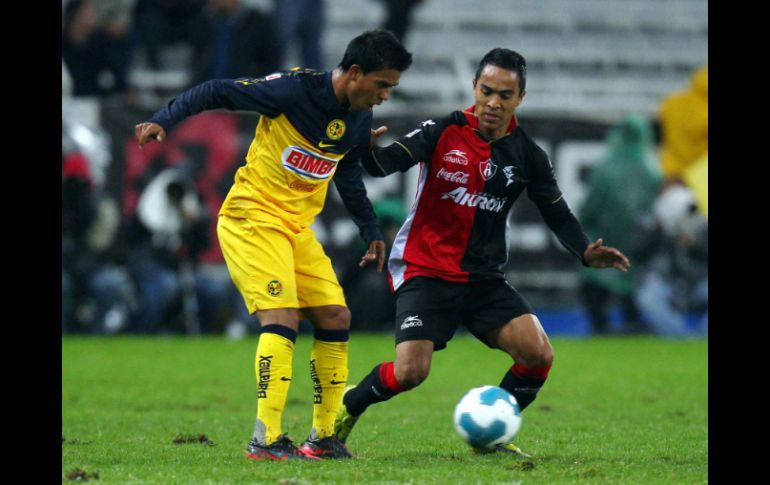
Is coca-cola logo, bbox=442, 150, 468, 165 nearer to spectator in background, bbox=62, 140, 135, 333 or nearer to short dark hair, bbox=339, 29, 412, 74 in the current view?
short dark hair, bbox=339, 29, 412, 74

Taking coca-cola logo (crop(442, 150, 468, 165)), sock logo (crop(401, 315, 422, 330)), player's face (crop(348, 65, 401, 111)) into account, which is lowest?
sock logo (crop(401, 315, 422, 330))

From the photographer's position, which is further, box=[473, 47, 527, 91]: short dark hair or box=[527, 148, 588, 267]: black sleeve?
box=[527, 148, 588, 267]: black sleeve

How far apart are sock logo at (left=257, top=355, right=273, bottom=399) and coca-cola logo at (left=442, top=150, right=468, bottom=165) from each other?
1451 millimetres

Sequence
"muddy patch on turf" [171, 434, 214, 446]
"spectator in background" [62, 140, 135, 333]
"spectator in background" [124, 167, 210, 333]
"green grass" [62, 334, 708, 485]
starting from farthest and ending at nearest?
"spectator in background" [124, 167, 210, 333] < "spectator in background" [62, 140, 135, 333] < "muddy patch on turf" [171, 434, 214, 446] < "green grass" [62, 334, 708, 485]

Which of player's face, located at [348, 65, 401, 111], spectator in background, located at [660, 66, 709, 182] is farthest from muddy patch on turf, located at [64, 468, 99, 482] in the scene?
spectator in background, located at [660, 66, 709, 182]

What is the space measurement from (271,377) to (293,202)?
3.13 feet

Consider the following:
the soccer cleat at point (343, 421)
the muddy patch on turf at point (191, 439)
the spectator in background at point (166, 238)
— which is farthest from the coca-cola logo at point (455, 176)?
the spectator in background at point (166, 238)

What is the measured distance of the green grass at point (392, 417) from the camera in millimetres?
6223

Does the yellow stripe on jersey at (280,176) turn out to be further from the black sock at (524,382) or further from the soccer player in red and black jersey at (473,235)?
the black sock at (524,382)

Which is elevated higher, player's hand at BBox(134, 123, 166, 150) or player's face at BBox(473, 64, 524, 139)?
player's face at BBox(473, 64, 524, 139)

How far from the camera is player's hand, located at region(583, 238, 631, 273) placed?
7043 mm

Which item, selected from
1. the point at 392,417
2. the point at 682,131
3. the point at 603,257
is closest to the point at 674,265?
the point at 682,131

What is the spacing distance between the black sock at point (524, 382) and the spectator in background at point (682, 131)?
32.9 ft

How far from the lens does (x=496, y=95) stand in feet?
22.8
